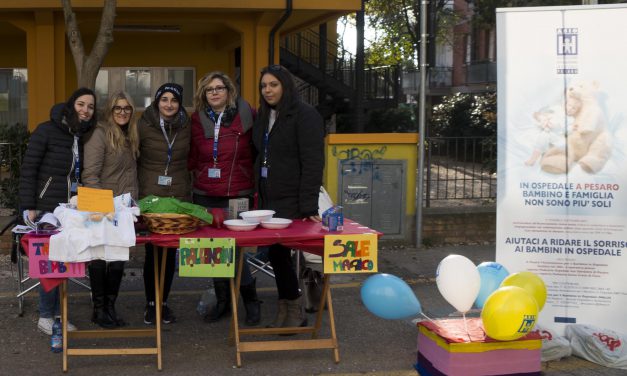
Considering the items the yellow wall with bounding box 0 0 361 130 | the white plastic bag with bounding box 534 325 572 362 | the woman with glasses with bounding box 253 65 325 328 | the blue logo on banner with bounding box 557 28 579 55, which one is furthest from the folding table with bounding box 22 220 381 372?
the yellow wall with bounding box 0 0 361 130

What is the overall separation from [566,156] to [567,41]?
2.56ft

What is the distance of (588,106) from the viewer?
5.30m

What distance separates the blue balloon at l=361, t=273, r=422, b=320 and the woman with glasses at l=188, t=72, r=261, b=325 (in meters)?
1.39

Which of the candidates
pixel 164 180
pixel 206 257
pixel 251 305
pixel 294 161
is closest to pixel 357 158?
pixel 251 305

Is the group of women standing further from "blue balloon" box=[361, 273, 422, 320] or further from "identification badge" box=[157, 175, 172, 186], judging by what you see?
"blue balloon" box=[361, 273, 422, 320]

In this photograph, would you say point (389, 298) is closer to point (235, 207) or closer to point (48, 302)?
point (235, 207)

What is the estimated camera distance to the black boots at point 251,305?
598 cm

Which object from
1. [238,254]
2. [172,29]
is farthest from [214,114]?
[172,29]

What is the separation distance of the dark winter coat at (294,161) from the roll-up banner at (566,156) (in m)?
1.29

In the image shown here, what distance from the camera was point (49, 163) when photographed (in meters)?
5.44

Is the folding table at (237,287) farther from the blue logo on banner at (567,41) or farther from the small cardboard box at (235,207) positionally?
the blue logo on banner at (567,41)

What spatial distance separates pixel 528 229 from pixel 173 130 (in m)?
2.60

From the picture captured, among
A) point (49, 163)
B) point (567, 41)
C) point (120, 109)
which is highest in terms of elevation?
point (567, 41)

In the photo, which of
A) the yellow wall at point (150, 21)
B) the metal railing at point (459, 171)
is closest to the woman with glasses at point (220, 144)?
the metal railing at point (459, 171)
